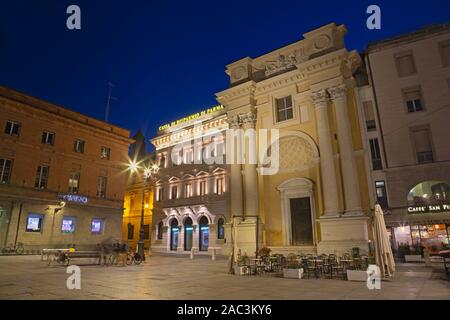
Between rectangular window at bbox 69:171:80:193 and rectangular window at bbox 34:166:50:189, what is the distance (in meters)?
2.34

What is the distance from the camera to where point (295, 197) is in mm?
18422

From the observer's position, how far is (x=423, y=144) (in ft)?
69.7

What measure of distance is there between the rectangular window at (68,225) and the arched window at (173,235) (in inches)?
459

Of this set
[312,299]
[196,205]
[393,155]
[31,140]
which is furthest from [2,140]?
[393,155]

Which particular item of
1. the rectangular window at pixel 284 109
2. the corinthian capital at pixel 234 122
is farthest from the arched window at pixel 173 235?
the rectangular window at pixel 284 109

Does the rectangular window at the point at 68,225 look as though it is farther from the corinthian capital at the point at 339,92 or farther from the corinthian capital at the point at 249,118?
the corinthian capital at the point at 339,92

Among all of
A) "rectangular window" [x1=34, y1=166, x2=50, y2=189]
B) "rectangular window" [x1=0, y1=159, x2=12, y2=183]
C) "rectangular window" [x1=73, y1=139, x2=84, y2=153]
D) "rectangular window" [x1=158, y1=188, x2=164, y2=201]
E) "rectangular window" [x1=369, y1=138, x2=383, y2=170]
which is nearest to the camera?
"rectangular window" [x1=369, y1=138, x2=383, y2=170]

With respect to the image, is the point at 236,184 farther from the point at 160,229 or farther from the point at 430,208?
the point at 160,229

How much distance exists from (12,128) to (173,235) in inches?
803

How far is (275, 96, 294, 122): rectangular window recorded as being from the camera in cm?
1990

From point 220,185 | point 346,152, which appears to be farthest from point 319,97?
point 220,185

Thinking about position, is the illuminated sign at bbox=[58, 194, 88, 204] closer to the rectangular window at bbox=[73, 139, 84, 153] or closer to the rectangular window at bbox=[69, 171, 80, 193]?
the rectangular window at bbox=[69, 171, 80, 193]

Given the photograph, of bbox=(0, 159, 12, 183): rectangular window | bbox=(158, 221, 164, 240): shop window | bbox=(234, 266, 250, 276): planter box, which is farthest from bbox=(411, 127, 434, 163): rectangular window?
bbox=(0, 159, 12, 183): rectangular window
